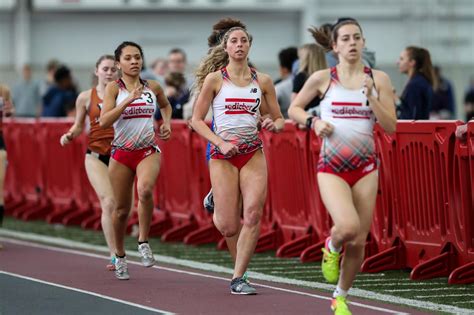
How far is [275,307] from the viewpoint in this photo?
1197cm

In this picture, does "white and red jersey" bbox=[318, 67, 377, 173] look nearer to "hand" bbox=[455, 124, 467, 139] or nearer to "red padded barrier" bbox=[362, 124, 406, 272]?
"hand" bbox=[455, 124, 467, 139]

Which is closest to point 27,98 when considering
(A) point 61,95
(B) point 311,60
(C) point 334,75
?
(A) point 61,95

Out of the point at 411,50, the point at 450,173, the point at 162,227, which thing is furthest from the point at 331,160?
the point at 162,227

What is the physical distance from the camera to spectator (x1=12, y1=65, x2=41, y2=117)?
29078mm

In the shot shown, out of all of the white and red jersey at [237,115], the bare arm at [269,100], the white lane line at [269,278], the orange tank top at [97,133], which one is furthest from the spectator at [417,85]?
the white and red jersey at [237,115]

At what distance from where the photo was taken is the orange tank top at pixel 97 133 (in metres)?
15.3

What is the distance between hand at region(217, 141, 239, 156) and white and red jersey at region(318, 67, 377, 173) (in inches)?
58.0

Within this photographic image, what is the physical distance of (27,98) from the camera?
29.3 meters

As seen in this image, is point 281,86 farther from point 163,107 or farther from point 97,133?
point 163,107

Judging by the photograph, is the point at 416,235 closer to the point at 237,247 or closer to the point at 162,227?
the point at 237,247

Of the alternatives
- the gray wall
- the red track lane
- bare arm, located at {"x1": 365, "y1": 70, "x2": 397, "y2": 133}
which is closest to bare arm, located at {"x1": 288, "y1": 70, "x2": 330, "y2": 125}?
bare arm, located at {"x1": 365, "y1": 70, "x2": 397, "y2": 133}

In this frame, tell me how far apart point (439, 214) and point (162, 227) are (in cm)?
602

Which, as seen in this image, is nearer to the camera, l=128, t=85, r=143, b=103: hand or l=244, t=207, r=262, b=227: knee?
l=244, t=207, r=262, b=227: knee

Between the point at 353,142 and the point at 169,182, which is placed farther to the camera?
the point at 169,182
